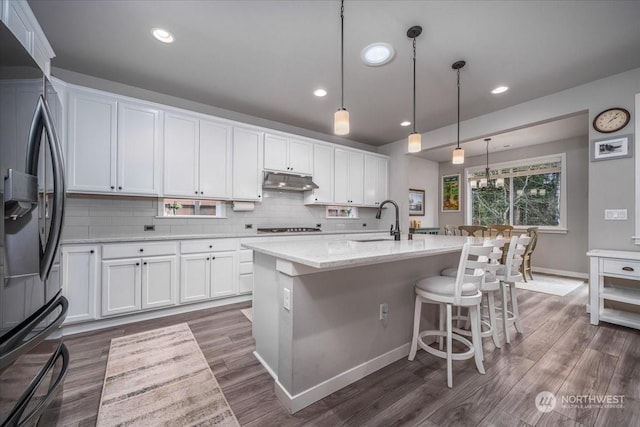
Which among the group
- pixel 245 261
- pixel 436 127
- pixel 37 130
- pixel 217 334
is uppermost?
pixel 436 127

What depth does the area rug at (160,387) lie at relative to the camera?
1477 millimetres

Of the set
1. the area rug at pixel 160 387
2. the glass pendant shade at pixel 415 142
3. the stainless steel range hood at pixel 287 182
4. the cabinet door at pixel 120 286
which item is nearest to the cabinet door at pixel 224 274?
the cabinet door at pixel 120 286

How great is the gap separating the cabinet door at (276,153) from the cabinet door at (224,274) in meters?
1.48

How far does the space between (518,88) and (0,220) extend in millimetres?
4574

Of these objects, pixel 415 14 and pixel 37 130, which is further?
pixel 415 14

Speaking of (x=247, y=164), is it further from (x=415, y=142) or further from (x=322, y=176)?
(x=415, y=142)

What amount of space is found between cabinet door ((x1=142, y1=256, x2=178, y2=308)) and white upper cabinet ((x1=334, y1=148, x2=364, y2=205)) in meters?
2.88

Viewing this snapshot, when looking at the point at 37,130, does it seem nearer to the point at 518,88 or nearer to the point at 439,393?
the point at 439,393

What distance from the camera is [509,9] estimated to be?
1990 mm

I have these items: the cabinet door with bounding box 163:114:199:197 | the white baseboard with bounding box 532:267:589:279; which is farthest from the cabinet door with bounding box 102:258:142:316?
the white baseboard with bounding box 532:267:589:279

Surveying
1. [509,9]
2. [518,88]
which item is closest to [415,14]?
[509,9]

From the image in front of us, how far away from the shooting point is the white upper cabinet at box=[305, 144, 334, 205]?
4527 mm

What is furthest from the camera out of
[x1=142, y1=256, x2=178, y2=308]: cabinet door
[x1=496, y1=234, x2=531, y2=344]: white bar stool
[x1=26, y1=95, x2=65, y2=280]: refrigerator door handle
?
[x1=142, y1=256, x2=178, y2=308]: cabinet door

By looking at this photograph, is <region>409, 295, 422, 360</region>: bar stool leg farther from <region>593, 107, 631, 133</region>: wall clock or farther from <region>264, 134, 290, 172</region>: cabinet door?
<region>593, 107, 631, 133</region>: wall clock
